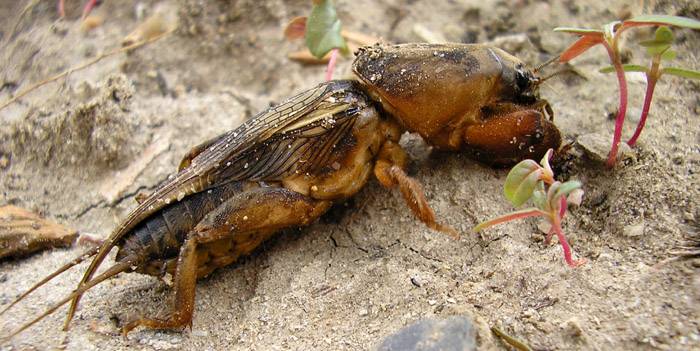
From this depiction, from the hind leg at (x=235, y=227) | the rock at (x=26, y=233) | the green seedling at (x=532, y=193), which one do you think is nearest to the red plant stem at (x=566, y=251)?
the green seedling at (x=532, y=193)

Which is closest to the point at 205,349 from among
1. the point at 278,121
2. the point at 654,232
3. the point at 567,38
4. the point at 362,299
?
the point at 362,299

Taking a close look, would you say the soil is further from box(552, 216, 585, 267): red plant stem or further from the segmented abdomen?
the segmented abdomen

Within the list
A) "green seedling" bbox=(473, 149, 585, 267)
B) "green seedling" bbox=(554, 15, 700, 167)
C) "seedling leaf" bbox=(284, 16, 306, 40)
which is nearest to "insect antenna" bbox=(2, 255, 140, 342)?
"green seedling" bbox=(473, 149, 585, 267)

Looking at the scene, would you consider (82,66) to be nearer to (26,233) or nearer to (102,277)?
(26,233)

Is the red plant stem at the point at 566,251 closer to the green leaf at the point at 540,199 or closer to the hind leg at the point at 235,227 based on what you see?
the green leaf at the point at 540,199

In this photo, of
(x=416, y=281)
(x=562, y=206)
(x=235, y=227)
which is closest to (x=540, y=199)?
(x=562, y=206)

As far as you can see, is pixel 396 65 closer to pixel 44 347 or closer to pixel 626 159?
pixel 626 159
